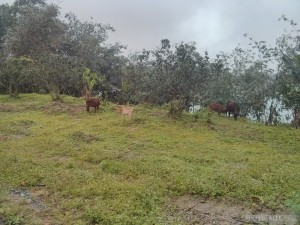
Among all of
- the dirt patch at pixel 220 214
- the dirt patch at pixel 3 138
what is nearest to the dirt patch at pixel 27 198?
the dirt patch at pixel 220 214

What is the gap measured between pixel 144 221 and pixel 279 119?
15515 millimetres

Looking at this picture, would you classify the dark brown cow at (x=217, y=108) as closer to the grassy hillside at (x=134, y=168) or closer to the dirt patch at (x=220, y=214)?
the grassy hillside at (x=134, y=168)

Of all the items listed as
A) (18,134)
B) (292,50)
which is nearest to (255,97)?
(292,50)

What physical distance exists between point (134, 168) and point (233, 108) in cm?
1044

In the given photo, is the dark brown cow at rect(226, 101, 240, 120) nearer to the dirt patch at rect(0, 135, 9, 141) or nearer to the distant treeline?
the distant treeline

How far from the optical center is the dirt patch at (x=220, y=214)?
692 centimetres

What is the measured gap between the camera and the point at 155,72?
62.6 ft

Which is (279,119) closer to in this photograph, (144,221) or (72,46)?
(144,221)

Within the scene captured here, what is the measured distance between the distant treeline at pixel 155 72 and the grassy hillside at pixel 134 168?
3.07m

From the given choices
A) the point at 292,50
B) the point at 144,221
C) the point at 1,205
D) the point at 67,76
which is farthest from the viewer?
the point at 67,76

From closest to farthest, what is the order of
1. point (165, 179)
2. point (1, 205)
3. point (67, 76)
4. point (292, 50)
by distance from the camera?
point (1, 205), point (165, 179), point (292, 50), point (67, 76)

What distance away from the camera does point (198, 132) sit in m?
14.2

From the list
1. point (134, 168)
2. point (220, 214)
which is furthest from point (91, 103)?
point (220, 214)

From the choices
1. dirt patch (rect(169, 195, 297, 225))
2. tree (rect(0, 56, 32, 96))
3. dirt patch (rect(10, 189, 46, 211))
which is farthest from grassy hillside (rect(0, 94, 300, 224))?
tree (rect(0, 56, 32, 96))
